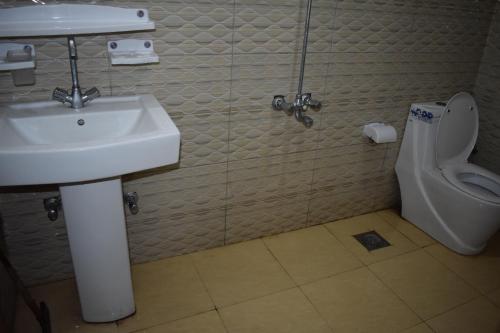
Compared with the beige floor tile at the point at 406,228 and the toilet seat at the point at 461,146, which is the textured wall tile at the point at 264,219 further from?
the toilet seat at the point at 461,146

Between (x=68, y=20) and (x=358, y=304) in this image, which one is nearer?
(x=68, y=20)

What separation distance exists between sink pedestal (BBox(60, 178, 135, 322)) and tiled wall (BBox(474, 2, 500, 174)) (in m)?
2.10

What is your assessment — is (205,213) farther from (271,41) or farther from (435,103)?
(435,103)

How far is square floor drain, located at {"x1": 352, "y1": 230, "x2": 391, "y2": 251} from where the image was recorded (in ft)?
6.64

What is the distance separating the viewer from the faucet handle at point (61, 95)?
126 cm

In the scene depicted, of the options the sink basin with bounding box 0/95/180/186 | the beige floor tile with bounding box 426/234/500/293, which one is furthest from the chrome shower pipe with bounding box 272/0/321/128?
the beige floor tile with bounding box 426/234/500/293

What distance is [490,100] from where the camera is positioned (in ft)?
7.28

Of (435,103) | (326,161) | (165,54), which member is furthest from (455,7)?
(165,54)

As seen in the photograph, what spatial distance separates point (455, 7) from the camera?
1.98 metres

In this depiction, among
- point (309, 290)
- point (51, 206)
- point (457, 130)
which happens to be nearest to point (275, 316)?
point (309, 290)

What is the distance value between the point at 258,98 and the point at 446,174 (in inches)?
42.8

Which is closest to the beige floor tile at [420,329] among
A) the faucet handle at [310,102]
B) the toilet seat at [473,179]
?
the toilet seat at [473,179]

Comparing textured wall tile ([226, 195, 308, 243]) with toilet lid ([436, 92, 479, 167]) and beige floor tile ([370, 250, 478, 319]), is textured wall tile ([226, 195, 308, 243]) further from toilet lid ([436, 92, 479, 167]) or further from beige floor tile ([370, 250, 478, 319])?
toilet lid ([436, 92, 479, 167])

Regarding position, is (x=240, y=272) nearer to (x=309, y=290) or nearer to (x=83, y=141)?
(x=309, y=290)
